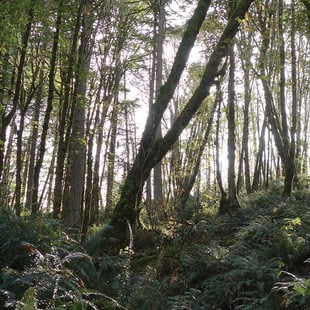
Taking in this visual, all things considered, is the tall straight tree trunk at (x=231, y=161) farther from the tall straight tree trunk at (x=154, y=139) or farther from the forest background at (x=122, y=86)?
the tall straight tree trunk at (x=154, y=139)

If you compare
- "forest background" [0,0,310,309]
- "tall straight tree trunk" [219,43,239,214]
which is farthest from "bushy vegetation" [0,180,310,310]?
"tall straight tree trunk" [219,43,239,214]

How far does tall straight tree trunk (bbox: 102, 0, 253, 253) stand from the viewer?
7.35m

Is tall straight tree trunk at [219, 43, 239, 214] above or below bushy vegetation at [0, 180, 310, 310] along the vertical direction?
above

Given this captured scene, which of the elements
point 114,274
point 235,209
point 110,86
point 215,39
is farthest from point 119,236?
point 215,39

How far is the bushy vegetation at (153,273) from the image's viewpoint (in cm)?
294

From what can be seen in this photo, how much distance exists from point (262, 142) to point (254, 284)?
11.7 meters

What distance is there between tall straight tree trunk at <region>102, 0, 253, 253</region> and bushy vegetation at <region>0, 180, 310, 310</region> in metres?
0.99

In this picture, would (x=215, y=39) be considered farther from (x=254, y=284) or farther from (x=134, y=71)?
(x=254, y=284)

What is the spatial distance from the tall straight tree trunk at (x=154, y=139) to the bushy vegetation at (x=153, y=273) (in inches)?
38.9

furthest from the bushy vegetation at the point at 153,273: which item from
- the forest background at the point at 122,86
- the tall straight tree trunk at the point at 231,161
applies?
the tall straight tree trunk at the point at 231,161

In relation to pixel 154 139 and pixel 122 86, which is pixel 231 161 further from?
pixel 122 86

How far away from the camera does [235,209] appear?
11.5m

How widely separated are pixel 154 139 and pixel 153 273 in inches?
180

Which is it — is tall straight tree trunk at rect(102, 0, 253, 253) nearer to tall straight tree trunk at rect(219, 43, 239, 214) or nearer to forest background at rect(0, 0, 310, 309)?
forest background at rect(0, 0, 310, 309)
